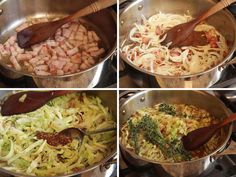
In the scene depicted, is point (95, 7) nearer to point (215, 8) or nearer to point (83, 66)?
point (83, 66)

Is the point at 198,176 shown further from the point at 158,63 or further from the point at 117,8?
the point at 117,8

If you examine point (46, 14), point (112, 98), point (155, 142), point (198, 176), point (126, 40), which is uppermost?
point (46, 14)

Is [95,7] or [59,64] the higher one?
[95,7]

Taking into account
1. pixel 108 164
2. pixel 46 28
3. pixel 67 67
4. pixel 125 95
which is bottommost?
pixel 108 164

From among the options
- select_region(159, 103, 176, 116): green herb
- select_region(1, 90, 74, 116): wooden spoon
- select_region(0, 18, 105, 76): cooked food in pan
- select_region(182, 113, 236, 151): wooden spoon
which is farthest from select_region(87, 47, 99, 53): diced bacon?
select_region(182, 113, 236, 151): wooden spoon

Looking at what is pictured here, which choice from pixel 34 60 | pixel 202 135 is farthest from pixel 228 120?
pixel 34 60

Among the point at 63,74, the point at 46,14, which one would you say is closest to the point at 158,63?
the point at 63,74

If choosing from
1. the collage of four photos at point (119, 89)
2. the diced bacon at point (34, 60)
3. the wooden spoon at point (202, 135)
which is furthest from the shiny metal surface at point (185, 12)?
the diced bacon at point (34, 60)
